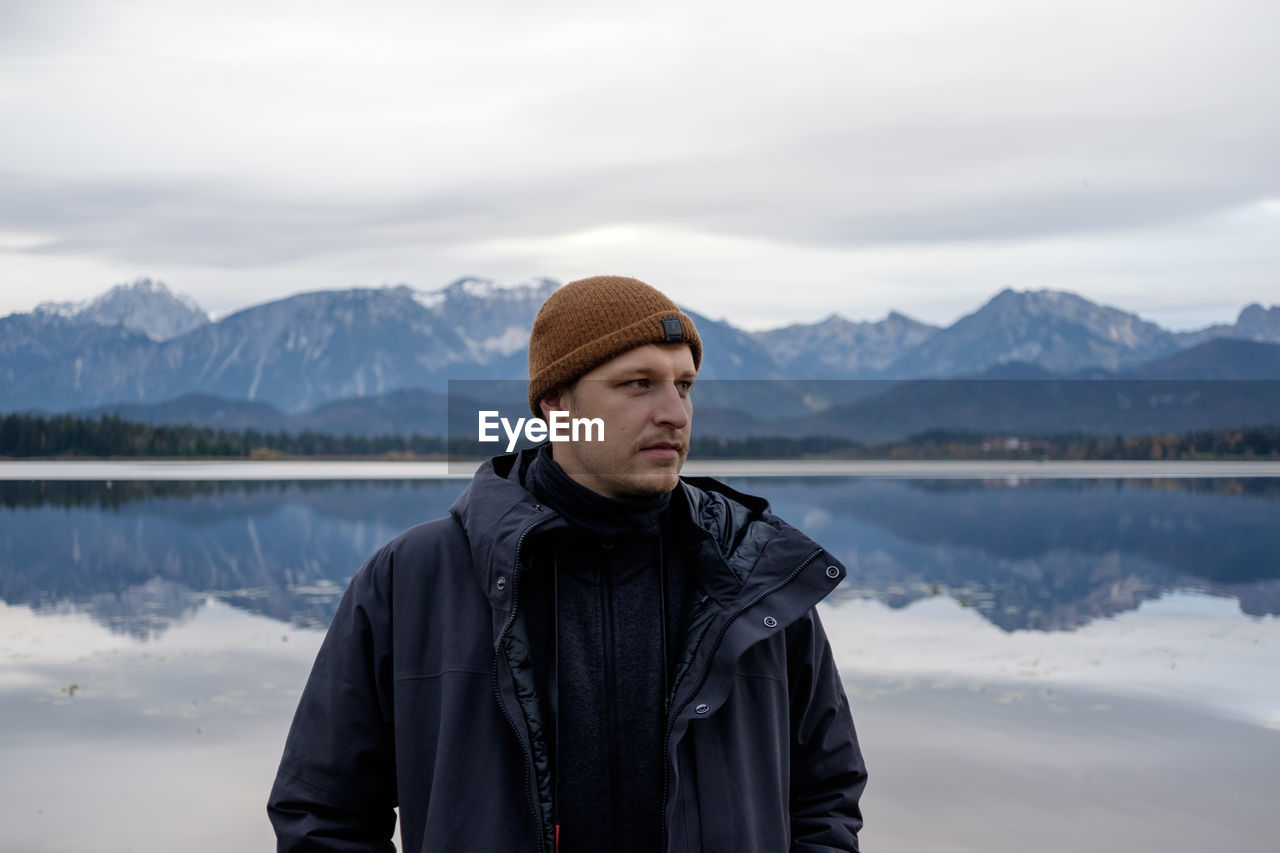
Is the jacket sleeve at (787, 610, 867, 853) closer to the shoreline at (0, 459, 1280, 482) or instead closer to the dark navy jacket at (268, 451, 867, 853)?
the dark navy jacket at (268, 451, 867, 853)

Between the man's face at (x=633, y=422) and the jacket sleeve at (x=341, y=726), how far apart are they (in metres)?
0.43

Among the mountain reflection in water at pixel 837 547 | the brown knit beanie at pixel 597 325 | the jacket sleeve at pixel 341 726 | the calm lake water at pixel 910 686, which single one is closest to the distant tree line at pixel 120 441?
the mountain reflection in water at pixel 837 547

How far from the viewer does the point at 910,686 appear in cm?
1038

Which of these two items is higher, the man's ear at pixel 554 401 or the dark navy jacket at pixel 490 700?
the man's ear at pixel 554 401

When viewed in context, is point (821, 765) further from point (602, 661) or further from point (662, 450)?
point (662, 450)

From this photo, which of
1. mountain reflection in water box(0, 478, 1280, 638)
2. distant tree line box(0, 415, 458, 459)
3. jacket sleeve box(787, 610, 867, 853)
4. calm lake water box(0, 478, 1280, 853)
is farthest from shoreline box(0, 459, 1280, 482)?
jacket sleeve box(787, 610, 867, 853)

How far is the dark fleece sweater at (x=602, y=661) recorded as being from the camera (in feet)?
7.32

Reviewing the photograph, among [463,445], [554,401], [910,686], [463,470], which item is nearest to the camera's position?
[554,401]

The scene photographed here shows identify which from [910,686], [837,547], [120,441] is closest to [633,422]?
[910,686]

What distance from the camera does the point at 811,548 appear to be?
7.78ft

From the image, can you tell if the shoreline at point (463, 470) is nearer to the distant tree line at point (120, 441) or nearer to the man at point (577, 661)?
the distant tree line at point (120, 441)

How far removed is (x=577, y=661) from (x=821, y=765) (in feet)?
1.99

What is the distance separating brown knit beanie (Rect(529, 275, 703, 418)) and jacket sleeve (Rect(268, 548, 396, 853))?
0.50 metres

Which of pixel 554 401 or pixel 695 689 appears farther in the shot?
pixel 554 401
